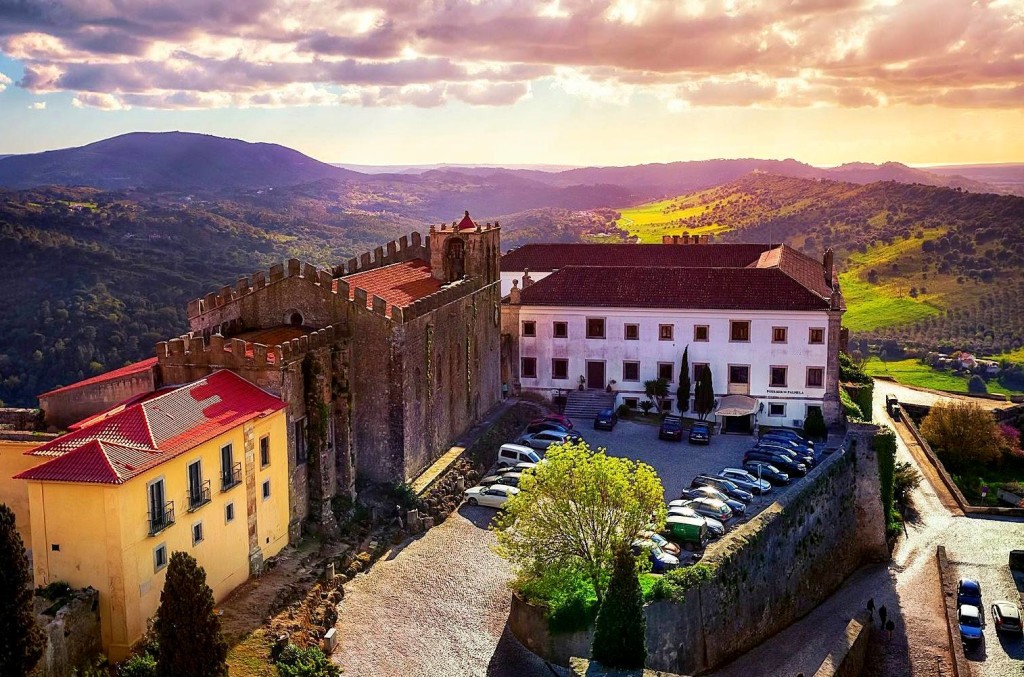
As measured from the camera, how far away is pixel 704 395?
183 feet

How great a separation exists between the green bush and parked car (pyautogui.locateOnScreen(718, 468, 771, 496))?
22.5 m

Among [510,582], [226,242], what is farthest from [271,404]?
[226,242]

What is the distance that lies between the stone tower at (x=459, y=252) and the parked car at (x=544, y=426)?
838 cm

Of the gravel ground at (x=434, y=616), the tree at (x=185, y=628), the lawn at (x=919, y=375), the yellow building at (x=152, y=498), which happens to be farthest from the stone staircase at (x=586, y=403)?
the lawn at (x=919, y=375)

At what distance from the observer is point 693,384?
57.2 metres

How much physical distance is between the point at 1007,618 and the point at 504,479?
911 inches

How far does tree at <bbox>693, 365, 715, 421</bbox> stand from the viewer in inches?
2195

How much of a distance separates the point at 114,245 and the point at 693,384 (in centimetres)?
7413

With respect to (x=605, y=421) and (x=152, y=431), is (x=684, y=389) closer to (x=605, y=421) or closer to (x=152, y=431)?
(x=605, y=421)

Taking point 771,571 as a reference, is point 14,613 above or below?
above

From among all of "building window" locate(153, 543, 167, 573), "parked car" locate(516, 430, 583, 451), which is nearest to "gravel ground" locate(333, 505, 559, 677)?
"building window" locate(153, 543, 167, 573)

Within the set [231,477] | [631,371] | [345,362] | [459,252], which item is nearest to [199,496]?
[231,477]

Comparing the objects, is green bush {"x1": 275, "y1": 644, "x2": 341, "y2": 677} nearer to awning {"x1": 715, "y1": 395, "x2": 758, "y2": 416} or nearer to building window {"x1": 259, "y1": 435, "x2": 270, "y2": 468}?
building window {"x1": 259, "y1": 435, "x2": 270, "y2": 468}

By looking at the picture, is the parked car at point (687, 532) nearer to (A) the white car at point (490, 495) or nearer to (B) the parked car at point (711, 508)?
(B) the parked car at point (711, 508)
